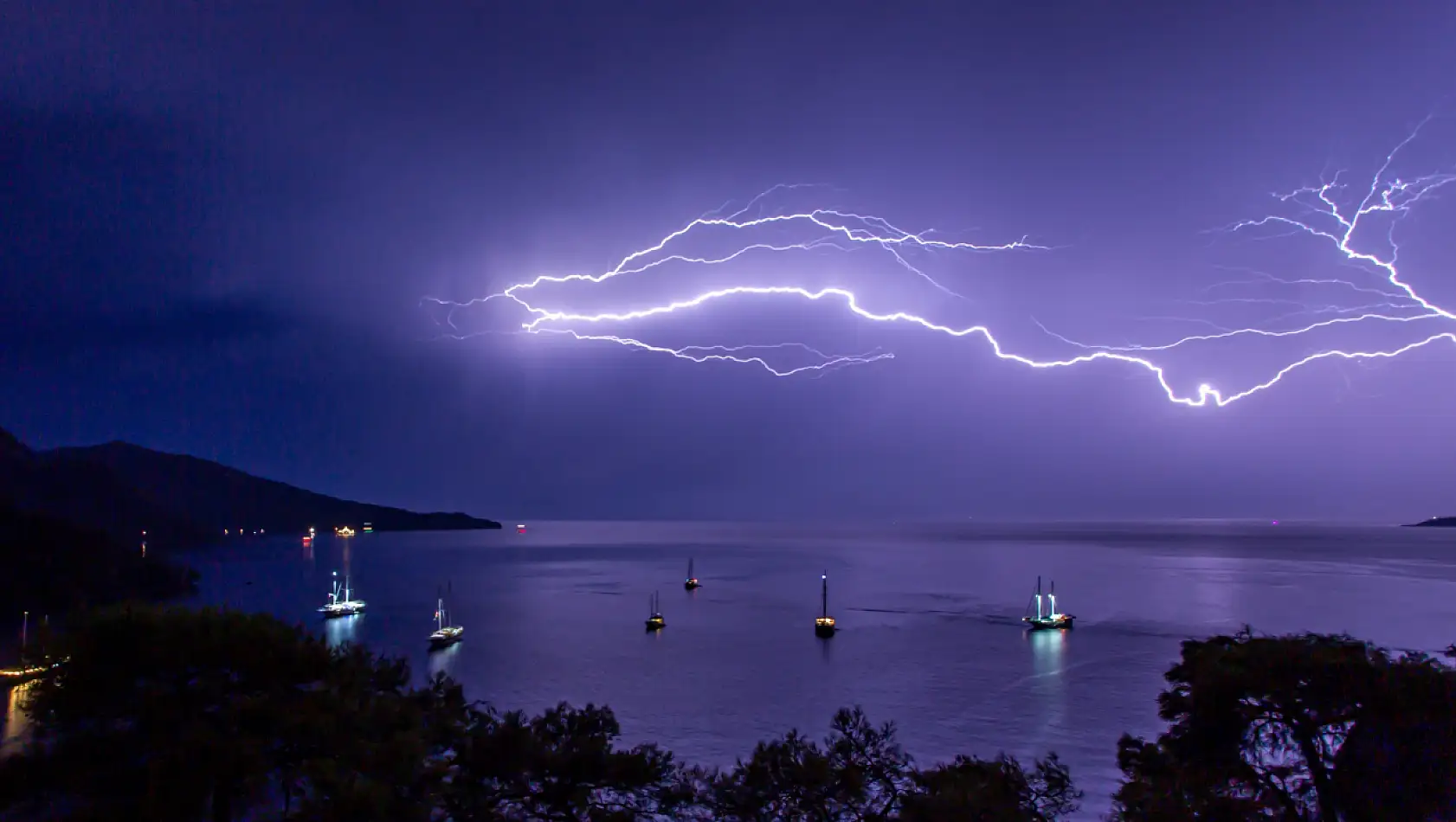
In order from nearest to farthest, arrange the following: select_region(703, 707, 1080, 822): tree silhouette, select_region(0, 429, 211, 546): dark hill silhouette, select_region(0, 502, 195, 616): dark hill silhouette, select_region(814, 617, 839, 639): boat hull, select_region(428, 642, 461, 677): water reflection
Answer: select_region(703, 707, 1080, 822): tree silhouette, select_region(428, 642, 461, 677): water reflection, select_region(814, 617, 839, 639): boat hull, select_region(0, 502, 195, 616): dark hill silhouette, select_region(0, 429, 211, 546): dark hill silhouette

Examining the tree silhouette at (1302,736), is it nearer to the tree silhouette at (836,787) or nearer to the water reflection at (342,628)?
the tree silhouette at (836,787)

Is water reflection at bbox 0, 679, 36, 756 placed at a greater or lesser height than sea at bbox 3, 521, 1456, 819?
greater

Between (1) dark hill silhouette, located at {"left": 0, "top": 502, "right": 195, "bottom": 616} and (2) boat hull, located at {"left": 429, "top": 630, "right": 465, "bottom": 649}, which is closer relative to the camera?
(2) boat hull, located at {"left": 429, "top": 630, "right": 465, "bottom": 649}

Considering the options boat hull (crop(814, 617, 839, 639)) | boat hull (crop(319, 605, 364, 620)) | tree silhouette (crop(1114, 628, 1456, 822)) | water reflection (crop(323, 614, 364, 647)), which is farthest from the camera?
boat hull (crop(319, 605, 364, 620))

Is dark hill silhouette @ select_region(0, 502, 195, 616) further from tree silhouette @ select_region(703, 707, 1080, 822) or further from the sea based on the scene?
tree silhouette @ select_region(703, 707, 1080, 822)

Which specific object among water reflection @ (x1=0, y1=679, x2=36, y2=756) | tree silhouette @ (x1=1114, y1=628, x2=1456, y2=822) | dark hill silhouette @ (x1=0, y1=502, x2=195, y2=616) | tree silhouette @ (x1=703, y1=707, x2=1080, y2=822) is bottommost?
water reflection @ (x1=0, y1=679, x2=36, y2=756)

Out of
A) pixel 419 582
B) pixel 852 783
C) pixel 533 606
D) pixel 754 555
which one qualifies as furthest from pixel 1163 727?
pixel 754 555

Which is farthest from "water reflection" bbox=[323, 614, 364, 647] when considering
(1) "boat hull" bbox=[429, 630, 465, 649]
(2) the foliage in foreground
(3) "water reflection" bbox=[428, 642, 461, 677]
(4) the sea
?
(2) the foliage in foreground

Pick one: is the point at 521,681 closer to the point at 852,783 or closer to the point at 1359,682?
the point at 852,783
